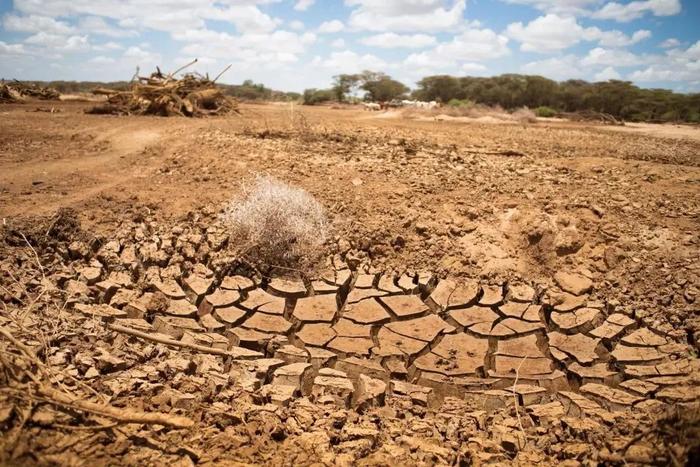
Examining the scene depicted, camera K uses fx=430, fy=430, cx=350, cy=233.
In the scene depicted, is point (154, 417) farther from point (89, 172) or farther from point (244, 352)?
point (89, 172)

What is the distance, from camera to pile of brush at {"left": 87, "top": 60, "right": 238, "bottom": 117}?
8766 mm

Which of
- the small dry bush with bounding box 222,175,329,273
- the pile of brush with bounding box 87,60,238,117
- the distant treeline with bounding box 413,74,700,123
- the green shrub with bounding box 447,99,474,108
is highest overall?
the distant treeline with bounding box 413,74,700,123

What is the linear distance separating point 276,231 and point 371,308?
1.12 metres

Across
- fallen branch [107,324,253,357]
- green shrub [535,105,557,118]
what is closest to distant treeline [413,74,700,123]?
green shrub [535,105,557,118]

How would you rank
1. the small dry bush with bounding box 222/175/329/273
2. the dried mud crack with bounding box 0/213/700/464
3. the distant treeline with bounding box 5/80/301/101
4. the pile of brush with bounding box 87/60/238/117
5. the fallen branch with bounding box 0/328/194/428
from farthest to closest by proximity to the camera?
the distant treeline with bounding box 5/80/301/101 → the pile of brush with bounding box 87/60/238/117 → the small dry bush with bounding box 222/175/329/273 → the dried mud crack with bounding box 0/213/700/464 → the fallen branch with bounding box 0/328/194/428

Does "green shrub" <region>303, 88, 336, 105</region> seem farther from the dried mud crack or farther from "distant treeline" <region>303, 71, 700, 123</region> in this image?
the dried mud crack

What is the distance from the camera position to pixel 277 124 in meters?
7.48

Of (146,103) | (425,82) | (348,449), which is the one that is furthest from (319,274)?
(425,82)

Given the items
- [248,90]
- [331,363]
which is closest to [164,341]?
[331,363]

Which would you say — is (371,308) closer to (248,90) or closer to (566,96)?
(566,96)

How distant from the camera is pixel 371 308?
3561mm

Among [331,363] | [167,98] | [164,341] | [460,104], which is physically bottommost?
[331,363]

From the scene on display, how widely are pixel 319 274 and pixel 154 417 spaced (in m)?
2.13

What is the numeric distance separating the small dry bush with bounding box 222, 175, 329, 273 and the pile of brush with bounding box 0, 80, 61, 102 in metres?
10.0
